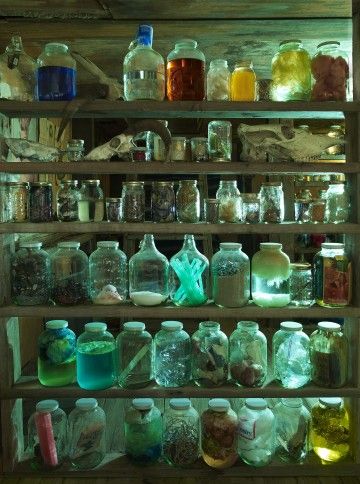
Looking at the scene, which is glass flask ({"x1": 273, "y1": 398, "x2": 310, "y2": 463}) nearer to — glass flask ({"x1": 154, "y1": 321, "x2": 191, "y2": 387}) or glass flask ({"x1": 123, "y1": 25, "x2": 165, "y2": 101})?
glass flask ({"x1": 154, "y1": 321, "x2": 191, "y2": 387})

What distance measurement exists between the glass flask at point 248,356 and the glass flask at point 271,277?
4.6 inches

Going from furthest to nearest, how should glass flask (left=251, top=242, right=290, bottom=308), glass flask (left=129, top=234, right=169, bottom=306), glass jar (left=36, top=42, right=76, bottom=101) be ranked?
glass flask (left=129, top=234, right=169, bottom=306), glass flask (left=251, top=242, right=290, bottom=308), glass jar (left=36, top=42, right=76, bottom=101)

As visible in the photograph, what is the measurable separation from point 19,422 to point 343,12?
1.84 metres

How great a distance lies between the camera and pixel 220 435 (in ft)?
5.43

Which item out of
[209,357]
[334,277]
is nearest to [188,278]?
[209,357]

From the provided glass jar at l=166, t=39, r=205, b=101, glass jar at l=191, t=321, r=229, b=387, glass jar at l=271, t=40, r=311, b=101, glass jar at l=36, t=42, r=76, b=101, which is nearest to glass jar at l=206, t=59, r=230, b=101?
glass jar at l=166, t=39, r=205, b=101

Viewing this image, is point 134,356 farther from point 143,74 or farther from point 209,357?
point 143,74

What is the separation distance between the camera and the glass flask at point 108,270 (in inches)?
72.5

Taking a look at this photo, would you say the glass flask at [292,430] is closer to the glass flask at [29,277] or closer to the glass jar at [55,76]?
the glass flask at [29,277]

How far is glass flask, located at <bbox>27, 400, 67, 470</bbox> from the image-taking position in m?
1.66

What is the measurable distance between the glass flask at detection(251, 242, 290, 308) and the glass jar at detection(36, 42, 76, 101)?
850 millimetres

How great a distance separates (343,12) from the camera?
5.44 feet

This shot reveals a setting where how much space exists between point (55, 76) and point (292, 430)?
4.80 ft

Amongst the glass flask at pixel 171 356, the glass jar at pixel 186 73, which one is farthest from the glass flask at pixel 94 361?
the glass jar at pixel 186 73
